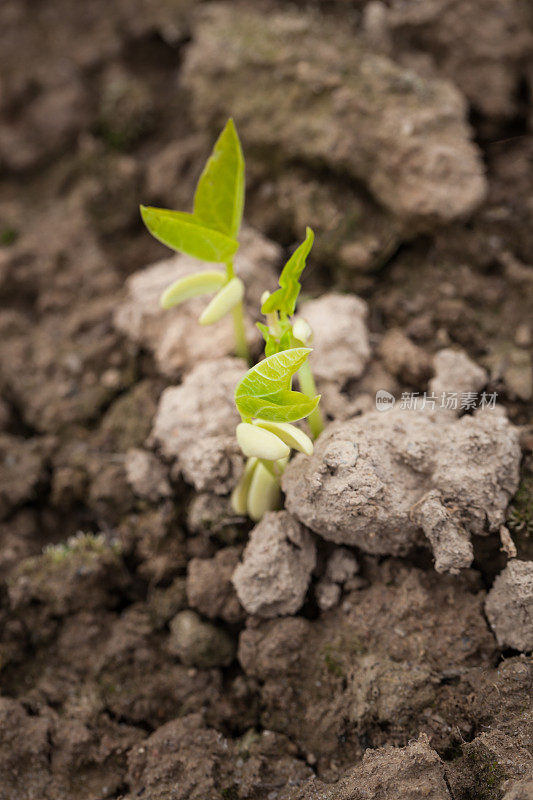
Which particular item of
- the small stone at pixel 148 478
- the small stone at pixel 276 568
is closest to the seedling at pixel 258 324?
the small stone at pixel 276 568

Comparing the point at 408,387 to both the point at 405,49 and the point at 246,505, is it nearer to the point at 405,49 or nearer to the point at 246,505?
the point at 246,505

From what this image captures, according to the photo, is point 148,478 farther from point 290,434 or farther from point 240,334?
point 290,434

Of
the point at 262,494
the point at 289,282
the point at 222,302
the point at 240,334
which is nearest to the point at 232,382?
the point at 240,334

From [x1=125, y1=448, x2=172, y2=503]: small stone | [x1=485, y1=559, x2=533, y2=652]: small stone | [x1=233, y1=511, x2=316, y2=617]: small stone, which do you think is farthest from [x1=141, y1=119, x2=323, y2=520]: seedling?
[x1=485, y1=559, x2=533, y2=652]: small stone

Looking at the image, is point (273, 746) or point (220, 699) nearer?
point (273, 746)

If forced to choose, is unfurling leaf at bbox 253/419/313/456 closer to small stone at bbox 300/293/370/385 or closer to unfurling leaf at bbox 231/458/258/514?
unfurling leaf at bbox 231/458/258/514

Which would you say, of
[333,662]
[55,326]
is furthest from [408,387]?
[55,326]
